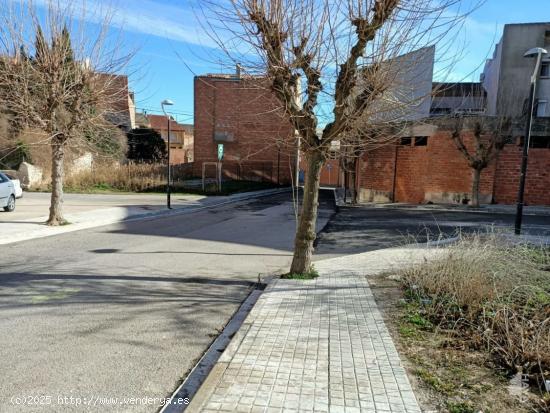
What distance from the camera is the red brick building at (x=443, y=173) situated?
21828 mm

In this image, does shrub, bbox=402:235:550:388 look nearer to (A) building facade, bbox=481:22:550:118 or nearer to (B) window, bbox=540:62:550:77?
(A) building facade, bbox=481:22:550:118

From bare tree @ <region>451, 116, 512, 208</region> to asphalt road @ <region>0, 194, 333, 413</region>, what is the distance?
43.9 feet

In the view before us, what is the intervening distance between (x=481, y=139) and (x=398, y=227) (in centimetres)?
944

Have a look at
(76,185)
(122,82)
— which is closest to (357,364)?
(122,82)

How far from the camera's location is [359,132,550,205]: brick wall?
21875 millimetres

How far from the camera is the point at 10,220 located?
13.5 meters

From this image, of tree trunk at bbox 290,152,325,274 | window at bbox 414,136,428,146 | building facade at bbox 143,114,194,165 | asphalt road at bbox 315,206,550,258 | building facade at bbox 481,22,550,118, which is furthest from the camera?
building facade at bbox 143,114,194,165

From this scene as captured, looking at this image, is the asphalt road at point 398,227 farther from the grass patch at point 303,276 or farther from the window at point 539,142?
the window at point 539,142

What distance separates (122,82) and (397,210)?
45.1 ft

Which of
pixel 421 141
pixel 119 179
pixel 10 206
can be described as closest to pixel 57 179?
pixel 10 206

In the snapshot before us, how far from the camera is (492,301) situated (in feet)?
16.0

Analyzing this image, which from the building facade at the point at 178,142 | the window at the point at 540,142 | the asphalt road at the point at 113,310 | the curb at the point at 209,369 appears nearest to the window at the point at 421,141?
the window at the point at 540,142

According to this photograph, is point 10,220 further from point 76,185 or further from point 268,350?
point 76,185

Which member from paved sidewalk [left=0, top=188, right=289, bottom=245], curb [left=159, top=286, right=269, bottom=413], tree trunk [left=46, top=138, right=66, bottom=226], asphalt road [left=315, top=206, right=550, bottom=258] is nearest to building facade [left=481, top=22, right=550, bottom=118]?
asphalt road [left=315, top=206, right=550, bottom=258]
